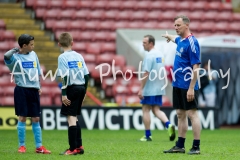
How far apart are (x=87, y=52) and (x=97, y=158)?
12293 millimetres

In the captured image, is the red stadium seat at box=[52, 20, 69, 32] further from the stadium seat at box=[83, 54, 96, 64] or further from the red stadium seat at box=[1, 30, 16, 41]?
the stadium seat at box=[83, 54, 96, 64]

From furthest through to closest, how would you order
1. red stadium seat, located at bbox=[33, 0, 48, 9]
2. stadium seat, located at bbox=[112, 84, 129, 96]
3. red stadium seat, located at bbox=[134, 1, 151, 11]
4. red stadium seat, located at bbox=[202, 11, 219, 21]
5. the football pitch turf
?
red stadium seat, located at bbox=[202, 11, 219, 21] → red stadium seat, located at bbox=[134, 1, 151, 11] → red stadium seat, located at bbox=[33, 0, 48, 9] → stadium seat, located at bbox=[112, 84, 129, 96] → the football pitch turf

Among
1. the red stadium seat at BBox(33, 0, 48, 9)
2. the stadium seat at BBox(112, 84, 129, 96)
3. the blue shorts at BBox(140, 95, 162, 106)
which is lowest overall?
the stadium seat at BBox(112, 84, 129, 96)

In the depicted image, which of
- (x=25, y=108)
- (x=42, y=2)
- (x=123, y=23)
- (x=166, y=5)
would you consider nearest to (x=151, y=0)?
(x=166, y=5)

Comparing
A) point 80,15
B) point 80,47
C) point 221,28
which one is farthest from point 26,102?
point 221,28

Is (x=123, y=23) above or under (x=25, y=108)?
above

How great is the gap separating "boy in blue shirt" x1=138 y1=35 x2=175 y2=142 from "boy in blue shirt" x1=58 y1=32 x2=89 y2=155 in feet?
12.3

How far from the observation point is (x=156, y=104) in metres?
13.6

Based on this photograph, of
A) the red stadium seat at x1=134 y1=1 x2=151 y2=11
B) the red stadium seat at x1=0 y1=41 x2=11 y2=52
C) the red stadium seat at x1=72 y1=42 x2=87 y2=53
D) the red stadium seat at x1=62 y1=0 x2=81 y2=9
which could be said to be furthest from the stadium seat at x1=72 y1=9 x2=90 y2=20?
the red stadium seat at x1=0 y1=41 x2=11 y2=52

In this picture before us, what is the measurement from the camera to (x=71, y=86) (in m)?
9.62

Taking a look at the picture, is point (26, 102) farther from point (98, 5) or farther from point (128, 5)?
point (128, 5)

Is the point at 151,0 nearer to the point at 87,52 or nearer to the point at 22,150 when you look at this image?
the point at 87,52

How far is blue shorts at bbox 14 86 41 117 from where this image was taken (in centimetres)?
1005

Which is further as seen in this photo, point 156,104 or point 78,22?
point 78,22
